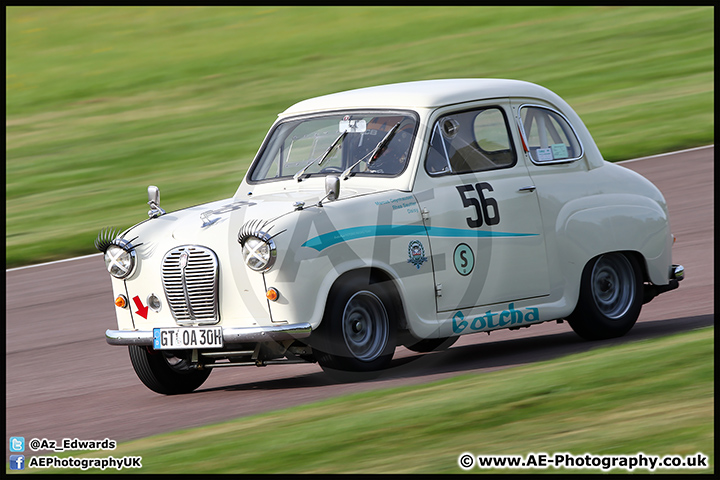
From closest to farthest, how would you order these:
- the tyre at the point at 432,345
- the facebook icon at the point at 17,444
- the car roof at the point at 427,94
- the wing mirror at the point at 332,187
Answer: the facebook icon at the point at 17,444 → the wing mirror at the point at 332,187 → the car roof at the point at 427,94 → the tyre at the point at 432,345

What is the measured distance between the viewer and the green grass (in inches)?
217

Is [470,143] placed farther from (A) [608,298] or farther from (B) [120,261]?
(B) [120,261]

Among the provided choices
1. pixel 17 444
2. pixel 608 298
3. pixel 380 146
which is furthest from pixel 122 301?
pixel 608 298

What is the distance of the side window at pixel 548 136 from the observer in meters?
8.91

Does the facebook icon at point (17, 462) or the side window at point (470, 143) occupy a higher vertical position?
the side window at point (470, 143)

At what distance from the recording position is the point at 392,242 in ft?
25.4

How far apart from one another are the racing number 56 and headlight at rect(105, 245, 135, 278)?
8.18 feet

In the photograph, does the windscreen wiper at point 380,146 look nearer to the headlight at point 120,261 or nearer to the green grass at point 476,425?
the headlight at point 120,261

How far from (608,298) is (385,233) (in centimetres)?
251

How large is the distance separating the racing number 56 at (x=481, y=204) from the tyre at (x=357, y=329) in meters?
0.96

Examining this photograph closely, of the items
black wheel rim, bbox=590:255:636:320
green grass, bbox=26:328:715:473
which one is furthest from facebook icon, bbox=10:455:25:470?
black wheel rim, bbox=590:255:636:320

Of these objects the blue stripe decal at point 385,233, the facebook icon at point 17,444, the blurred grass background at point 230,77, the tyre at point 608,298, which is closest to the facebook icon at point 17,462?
the facebook icon at point 17,444

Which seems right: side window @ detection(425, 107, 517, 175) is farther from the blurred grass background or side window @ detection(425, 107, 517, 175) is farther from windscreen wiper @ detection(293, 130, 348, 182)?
the blurred grass background

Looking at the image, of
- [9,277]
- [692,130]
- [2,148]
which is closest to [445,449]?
[9,277]
